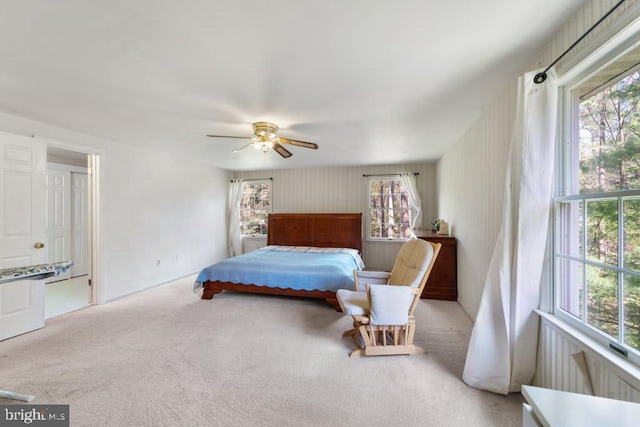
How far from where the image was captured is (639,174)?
1.08 metres

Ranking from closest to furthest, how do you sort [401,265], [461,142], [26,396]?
[26,396], [401,265], [461,142]

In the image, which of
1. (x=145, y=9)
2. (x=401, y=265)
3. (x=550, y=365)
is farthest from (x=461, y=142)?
(x=145, y=9)

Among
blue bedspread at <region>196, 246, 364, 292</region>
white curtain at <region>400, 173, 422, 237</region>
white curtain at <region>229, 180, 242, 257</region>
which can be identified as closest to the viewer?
blue bedspread at <region>196, 246, 364, 292</region>

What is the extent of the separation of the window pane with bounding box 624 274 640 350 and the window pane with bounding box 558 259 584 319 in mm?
258

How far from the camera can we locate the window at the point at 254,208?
6.21 meters

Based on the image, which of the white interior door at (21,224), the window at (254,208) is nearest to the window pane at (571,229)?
the white interior door at (21,224)

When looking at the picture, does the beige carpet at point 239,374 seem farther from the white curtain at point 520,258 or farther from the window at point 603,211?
the window at point 603,211

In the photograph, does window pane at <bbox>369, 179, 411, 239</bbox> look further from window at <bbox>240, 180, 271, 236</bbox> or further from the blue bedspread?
window at <bbox>240, 180, 271, 236</bbox>

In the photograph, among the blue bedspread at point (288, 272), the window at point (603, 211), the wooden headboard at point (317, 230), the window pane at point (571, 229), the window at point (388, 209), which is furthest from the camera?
the window at point (388, 209)

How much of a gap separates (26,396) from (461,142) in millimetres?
4622

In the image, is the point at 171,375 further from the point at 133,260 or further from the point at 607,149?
the point at 607,149

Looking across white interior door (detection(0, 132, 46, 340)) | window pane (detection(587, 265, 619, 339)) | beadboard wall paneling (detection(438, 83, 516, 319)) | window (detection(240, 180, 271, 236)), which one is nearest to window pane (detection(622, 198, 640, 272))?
window pane (detection(587, 265, 619, 339))

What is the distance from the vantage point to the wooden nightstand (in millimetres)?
3555

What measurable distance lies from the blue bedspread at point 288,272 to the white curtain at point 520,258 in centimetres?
174
